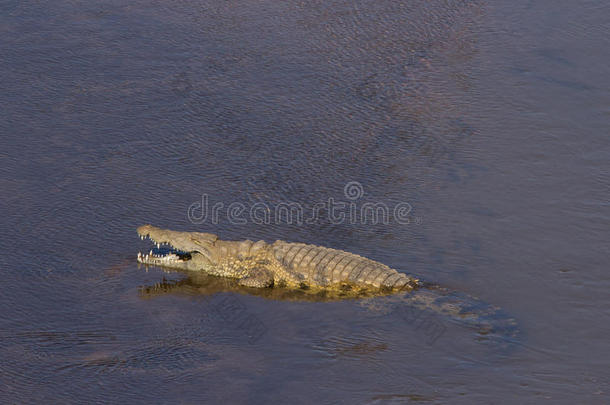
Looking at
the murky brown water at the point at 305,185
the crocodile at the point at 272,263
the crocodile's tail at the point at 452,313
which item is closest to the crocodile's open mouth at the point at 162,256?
the crocodile at the point at 272,263

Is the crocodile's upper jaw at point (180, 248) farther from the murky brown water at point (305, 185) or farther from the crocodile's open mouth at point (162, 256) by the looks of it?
the murky brown water at point (305, 185)

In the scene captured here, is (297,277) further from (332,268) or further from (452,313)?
(452,313)

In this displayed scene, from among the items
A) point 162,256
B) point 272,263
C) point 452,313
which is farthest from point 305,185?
point 452,313

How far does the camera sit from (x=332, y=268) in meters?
11.9

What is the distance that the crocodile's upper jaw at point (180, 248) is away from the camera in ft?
41.3

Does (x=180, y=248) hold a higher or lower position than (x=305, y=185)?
lower

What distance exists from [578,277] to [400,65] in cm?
805

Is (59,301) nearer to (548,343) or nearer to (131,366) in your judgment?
(131,366)

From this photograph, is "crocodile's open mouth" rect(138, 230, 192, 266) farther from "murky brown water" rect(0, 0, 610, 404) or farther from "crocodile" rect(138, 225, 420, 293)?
"murky brown water" rect(0, 0, 610, 404)

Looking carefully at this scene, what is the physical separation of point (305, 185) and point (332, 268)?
294 centimetres

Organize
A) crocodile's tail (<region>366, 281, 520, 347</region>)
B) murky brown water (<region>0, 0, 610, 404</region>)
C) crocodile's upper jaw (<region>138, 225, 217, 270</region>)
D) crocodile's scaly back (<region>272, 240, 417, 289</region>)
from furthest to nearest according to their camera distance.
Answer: crocodile's upper jaw (<region>138, 225, 217, 270</region>)
crocodile's scaly back (<region>272, 240, 417, 289</region>)
crocodile's tail (<region>366, 281, 520, 347</region>)
murky brown water (<region>0, 0, 610, 404</region>)

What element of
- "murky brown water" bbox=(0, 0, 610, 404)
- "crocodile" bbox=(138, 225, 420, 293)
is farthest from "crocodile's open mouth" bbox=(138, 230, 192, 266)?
"murky brown water" bbox=(0, 0, 610, 404)

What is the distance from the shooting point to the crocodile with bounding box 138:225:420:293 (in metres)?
11.8

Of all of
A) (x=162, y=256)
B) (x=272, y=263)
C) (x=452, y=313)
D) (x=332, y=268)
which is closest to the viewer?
(x=452, y=313)
